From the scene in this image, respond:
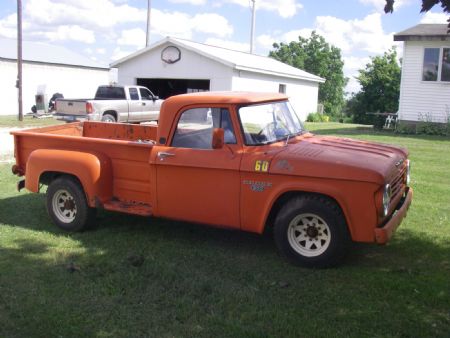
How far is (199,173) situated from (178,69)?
20114mm

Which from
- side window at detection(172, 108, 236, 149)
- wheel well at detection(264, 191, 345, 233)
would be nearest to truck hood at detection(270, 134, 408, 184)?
wheel well at detection(264, 191, 345, 233)

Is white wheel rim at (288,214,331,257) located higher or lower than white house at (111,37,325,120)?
lower

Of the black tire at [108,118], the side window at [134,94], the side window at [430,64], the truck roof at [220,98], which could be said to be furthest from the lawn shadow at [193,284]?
the side window at [430,64]

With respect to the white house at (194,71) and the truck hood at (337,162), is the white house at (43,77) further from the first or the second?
the truck hood at (337,162)

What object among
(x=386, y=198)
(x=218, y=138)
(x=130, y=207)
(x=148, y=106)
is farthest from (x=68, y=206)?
(x=148, y=106)

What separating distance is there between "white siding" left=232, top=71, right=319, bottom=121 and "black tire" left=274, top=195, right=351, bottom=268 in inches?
703

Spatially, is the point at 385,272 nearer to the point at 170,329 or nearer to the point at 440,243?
the point at 440,243

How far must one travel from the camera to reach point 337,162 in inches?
197

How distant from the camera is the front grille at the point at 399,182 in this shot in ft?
18.0

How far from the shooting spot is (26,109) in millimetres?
34219

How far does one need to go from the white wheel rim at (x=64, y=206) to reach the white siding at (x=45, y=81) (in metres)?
27.6

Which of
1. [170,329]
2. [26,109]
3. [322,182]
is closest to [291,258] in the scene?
[322,182]

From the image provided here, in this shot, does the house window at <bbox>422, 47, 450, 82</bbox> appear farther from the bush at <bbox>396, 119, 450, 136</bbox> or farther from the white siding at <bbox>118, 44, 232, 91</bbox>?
the white siding at <bbox>118, 44, 232, 91</bbox>

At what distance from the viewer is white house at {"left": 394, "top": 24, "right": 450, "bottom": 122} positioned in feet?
65.5
